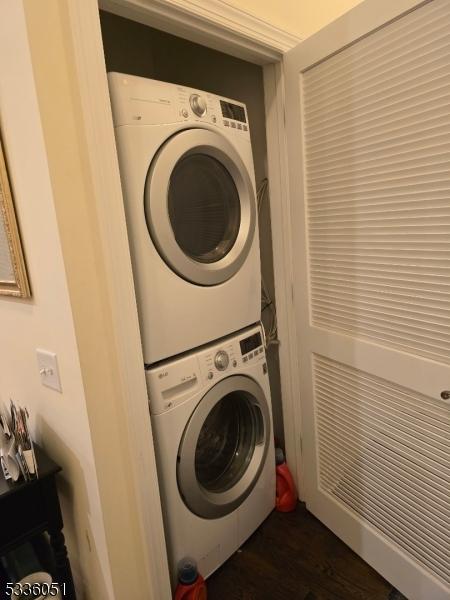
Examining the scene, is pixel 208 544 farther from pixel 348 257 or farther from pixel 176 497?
pixel 348 257

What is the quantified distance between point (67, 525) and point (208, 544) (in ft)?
1.64

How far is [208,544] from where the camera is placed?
137 centimetres

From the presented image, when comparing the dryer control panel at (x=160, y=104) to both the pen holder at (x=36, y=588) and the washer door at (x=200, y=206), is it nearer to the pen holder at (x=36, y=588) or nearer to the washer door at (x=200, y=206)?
the washer door at (x=200, y=206)

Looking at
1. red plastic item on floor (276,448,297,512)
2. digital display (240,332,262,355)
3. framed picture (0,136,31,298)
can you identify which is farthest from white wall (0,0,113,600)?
red plastic item on floor (276,448,297,512)

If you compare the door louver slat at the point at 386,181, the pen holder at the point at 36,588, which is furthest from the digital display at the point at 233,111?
the pen holder at the point at 36,588

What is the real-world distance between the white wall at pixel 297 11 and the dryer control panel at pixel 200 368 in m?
1.10

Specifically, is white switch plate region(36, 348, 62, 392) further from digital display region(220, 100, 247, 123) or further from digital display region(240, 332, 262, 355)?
digital display region(220, 100, 247, 123)

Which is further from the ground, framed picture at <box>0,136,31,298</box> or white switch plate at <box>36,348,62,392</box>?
framed picture at <box>0,136,31,298</box>

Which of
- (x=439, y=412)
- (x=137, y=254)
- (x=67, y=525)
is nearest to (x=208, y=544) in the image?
(x=67, y=525)

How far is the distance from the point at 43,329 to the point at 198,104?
0.84 m

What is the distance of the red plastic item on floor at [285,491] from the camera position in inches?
67.4

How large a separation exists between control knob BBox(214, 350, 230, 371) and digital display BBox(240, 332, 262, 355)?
0.31 feet

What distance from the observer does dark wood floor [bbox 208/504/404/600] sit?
1346 millimetres

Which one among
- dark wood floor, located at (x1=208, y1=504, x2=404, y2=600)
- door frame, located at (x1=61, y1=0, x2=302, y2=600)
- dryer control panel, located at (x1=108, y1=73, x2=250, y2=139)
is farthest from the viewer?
dark wood floor, located at (x1=208, y1=504, x2=404, y2=600)
